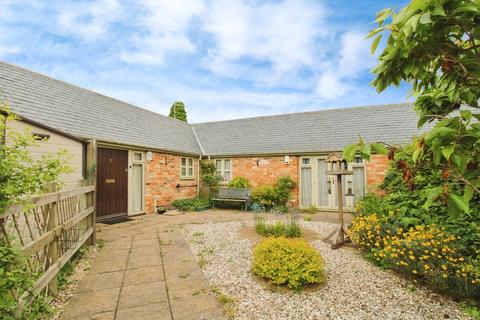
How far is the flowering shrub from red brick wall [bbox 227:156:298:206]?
7421mm

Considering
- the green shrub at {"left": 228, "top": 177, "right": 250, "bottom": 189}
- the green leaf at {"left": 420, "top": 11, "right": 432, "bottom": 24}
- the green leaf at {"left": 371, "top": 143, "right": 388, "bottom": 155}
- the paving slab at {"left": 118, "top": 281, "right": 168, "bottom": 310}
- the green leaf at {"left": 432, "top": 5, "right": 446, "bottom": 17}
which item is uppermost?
the green leaf at {"left": 432, "top": 5, "right": 446, "bottom": 17}

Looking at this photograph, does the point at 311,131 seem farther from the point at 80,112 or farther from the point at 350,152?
the point at 350,152

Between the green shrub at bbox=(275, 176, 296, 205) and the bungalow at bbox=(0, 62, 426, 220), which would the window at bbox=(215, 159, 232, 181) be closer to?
the bungalow at bbox=(0, 62, 426, 220)

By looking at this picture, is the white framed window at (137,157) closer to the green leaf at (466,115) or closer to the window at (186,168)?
the window at (186,168)

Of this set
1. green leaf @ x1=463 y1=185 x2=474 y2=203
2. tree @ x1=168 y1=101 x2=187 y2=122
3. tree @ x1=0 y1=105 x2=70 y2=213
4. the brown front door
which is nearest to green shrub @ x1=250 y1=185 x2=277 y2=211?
the brown front door

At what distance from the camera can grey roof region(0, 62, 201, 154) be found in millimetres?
7449

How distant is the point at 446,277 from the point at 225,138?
12.3m

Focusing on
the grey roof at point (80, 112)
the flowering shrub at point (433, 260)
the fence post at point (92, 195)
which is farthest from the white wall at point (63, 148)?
the flowering shrub at point (433, 260)

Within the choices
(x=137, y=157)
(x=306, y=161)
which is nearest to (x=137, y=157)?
(x=137, y=157)

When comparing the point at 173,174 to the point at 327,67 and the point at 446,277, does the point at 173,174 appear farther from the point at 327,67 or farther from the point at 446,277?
the point at 446,277

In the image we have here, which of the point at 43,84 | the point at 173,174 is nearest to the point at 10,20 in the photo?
the point at 43,84

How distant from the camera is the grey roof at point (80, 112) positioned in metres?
7.45

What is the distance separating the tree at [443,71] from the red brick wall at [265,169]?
10187 mm

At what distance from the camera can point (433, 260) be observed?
363cm
